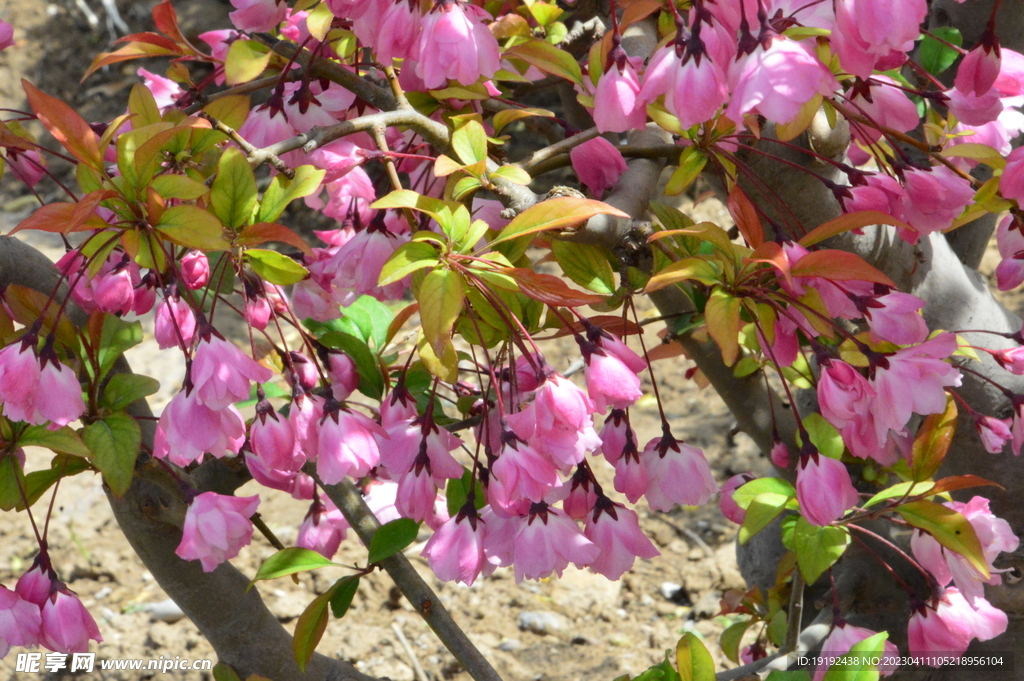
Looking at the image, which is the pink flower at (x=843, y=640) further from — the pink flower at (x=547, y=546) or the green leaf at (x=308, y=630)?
the green leaf at (x=308, y=630)

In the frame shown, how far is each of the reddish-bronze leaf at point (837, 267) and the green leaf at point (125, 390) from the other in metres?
0.66

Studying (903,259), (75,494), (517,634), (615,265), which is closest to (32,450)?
(75,494)

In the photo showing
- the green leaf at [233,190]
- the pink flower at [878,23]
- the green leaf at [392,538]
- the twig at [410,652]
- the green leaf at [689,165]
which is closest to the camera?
the pink flower at [878,23]

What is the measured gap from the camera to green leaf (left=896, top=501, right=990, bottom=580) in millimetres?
847

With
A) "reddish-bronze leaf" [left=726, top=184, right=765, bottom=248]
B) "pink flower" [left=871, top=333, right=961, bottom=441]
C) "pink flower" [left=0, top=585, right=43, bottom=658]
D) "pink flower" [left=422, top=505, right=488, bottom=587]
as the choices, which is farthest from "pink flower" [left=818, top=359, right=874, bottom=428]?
"pink flower" [left=0, top=585, right=43, bottom=658]

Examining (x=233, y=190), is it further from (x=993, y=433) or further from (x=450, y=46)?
(x=993, y=433)

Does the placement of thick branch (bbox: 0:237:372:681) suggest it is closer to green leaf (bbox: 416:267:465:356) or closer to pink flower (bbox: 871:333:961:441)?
green leaf (bbox: 416:267:465:356)

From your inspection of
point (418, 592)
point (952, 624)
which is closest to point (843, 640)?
point (952, 624)

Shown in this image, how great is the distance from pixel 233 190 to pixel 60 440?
302mm

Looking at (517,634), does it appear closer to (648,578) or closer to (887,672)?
(648,578)

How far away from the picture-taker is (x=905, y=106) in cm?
84

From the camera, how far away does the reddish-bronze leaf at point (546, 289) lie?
0.65 metres

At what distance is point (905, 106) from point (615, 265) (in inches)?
→ 13.2

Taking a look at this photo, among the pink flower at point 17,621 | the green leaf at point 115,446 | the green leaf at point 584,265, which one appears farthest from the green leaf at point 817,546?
the pink flower at point 17,621
